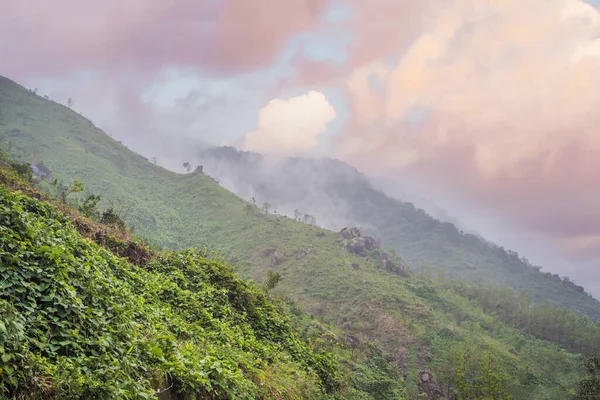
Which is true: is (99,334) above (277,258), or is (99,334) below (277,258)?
below

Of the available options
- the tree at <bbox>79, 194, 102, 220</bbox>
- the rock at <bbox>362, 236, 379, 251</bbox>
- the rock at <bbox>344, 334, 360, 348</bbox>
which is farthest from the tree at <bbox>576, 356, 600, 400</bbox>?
the rock at <bbox>362, 236, 379, 251</bbox>

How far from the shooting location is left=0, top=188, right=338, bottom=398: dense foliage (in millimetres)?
4926

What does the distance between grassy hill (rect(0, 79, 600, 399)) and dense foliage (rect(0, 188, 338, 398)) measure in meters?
20.8

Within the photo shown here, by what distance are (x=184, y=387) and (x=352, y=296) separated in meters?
71.3

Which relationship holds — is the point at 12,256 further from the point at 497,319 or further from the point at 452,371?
the point at 497,319

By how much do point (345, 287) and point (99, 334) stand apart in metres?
74.1

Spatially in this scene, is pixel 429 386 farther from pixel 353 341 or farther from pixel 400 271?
pixel 400 271

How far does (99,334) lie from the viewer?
632 cm

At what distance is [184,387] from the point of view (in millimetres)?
6547

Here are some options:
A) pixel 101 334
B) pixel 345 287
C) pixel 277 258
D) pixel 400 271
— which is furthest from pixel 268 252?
pixel 101 334

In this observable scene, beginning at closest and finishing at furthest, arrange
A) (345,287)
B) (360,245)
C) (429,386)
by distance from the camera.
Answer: (429,386), (345,287), (360,245)

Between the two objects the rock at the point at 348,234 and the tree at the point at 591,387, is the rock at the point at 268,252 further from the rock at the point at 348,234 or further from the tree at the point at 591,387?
the tree at the point at 591,387

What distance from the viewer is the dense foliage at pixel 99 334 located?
4926 millimetres

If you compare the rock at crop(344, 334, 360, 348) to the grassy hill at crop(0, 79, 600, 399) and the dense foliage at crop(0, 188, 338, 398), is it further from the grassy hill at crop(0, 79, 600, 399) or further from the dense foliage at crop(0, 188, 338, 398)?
the dense foliage at crop(0, 188, 338, 398)
